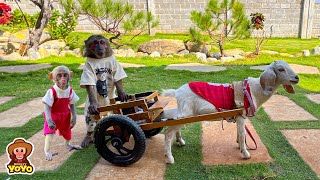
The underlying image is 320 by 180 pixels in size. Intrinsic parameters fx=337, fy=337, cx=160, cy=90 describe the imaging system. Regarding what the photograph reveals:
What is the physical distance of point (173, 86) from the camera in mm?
5863

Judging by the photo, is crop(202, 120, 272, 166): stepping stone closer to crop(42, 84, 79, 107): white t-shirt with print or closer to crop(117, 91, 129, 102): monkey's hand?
crop(117, 91, 129, 102): monkey's hand

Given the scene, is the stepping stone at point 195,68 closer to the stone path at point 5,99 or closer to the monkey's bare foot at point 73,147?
the stone path at point 5,99

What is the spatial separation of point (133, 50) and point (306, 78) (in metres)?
6.06

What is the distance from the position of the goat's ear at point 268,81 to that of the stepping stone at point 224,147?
0.61 metres

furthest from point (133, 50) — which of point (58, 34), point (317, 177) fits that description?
point (317, 177)

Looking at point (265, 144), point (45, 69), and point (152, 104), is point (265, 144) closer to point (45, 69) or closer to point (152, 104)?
point (152, 104)

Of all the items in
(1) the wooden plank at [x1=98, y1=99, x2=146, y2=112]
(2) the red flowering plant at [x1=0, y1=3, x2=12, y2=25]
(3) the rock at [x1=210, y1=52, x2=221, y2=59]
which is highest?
(2) the red flowering plant at [x1=0, y1=3, x2=12, y2=25]

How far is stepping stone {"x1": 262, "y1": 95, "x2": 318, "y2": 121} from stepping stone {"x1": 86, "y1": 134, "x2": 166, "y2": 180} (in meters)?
1.76

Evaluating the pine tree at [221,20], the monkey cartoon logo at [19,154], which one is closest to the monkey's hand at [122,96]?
the monkey cartoon logo at [19,154]

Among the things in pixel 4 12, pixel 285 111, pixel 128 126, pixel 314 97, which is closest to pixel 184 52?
pixel 4 12

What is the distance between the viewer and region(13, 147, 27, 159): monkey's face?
244 cm

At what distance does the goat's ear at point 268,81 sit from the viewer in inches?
106

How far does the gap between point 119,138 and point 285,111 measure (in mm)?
2466

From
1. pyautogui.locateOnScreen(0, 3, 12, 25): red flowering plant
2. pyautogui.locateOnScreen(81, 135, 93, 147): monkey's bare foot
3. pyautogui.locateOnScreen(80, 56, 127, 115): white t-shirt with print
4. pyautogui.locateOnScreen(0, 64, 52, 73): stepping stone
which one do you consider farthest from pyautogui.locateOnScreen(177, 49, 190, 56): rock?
pyautogui.locateOnScreen(81, 135, 93, 147): monkey's bare foot
